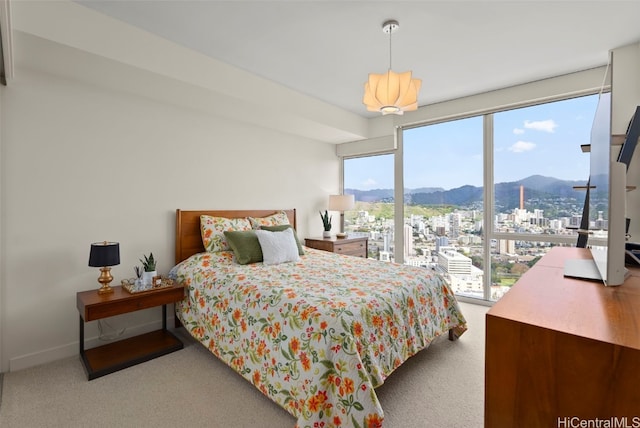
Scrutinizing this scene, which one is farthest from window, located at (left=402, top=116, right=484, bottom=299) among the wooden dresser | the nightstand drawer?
the wooden dresser

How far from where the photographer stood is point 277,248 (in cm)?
296

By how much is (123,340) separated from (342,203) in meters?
3.15

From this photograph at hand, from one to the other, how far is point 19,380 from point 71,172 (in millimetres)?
1594

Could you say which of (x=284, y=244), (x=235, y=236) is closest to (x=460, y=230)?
(x=284, y=244)

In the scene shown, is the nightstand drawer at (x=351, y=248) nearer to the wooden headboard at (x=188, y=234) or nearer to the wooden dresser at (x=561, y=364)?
the wooden headboard at (x=188, y=234)

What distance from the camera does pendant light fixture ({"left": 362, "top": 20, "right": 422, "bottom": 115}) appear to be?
2207mm

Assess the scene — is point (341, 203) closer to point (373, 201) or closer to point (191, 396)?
point (373, 201)

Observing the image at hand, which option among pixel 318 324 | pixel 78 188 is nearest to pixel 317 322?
pixel 318 324

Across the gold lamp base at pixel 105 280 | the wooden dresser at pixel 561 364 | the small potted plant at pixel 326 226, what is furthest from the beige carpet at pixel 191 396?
the small potted plant at pixel 326 226

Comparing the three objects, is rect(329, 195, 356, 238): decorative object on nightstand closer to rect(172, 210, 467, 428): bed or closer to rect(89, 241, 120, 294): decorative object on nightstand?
rect(172, 210, 467, 428): bed

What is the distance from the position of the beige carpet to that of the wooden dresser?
1.24 metres

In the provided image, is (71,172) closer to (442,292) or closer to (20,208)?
(20,208)

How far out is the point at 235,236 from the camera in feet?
9.83

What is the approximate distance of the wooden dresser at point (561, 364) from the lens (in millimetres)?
624
